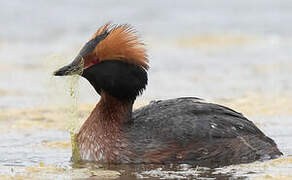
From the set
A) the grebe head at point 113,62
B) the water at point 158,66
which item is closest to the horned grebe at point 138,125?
the grebe head at point 113,62

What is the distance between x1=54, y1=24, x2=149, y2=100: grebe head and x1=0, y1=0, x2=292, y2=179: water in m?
0.34

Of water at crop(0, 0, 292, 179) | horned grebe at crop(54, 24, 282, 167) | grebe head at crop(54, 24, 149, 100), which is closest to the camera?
horned grebe at crop(54, 24, 282, 167)

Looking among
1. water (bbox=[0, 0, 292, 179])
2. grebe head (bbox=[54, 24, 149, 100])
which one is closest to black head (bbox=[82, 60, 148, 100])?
grebe head (bbox=[54, 24, 149, 100])

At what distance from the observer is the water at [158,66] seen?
10.9m

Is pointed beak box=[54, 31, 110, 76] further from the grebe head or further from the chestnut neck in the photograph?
the chestnut neck

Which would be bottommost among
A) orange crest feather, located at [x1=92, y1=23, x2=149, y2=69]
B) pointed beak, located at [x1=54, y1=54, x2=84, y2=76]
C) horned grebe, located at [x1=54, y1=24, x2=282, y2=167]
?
horned grebe, located at [x1=54, y1=24, x2=282, y2=167]

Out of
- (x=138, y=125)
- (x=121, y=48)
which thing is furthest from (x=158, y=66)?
(x=121, y=48)

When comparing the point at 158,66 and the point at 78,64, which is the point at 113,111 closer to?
the point at 78,64

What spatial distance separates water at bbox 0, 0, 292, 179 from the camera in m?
10.9

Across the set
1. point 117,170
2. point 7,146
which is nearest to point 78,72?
point 117,170

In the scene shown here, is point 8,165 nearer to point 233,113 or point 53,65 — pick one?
point 53,65

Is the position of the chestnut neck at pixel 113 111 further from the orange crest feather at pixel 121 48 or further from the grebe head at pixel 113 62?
the orange crest feather at pixel 121 48

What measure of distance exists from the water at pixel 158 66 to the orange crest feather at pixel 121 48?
554mm

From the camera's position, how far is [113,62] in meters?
10.6
